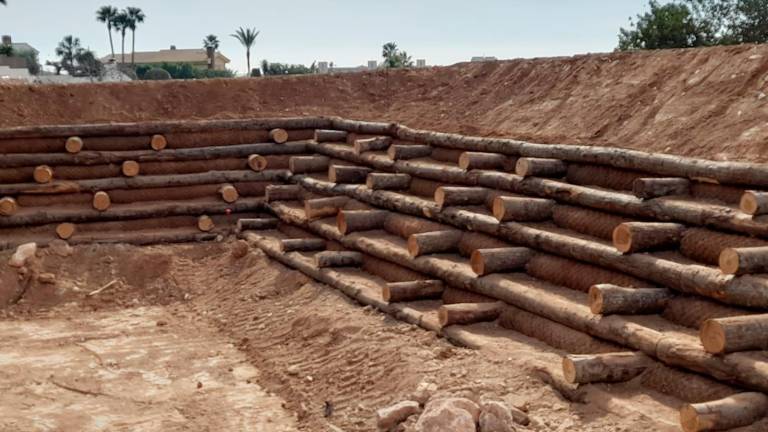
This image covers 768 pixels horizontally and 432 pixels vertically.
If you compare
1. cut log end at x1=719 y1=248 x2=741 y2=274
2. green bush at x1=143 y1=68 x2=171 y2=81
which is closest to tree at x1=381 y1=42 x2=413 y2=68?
green bush at x1=143 y1=68 x2=171 y2=81

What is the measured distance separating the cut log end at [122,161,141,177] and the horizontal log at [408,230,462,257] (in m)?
6.95

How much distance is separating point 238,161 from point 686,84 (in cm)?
856

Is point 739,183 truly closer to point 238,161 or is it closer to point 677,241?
point 677,241

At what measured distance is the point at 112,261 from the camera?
1426 cm

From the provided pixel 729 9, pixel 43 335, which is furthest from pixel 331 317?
pixel 729 9

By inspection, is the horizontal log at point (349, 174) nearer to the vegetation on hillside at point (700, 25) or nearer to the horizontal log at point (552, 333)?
the horizontal log at point (552, 333)

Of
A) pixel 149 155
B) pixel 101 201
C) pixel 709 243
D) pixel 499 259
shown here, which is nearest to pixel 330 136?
pixel 149 155

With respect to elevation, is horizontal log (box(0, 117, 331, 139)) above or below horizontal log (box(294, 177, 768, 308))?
above

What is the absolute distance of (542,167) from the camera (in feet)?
33.8

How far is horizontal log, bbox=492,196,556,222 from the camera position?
9836 mm

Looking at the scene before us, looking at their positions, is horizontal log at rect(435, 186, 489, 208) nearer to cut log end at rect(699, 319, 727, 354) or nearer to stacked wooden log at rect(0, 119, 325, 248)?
cut log end at rect(699, 319, 727, 354)

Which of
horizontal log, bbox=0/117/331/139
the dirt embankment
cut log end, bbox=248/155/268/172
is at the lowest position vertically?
cut log end, bbox=248/155/268/172

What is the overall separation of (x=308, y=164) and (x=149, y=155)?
9.96 ft

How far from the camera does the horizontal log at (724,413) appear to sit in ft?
19.9
